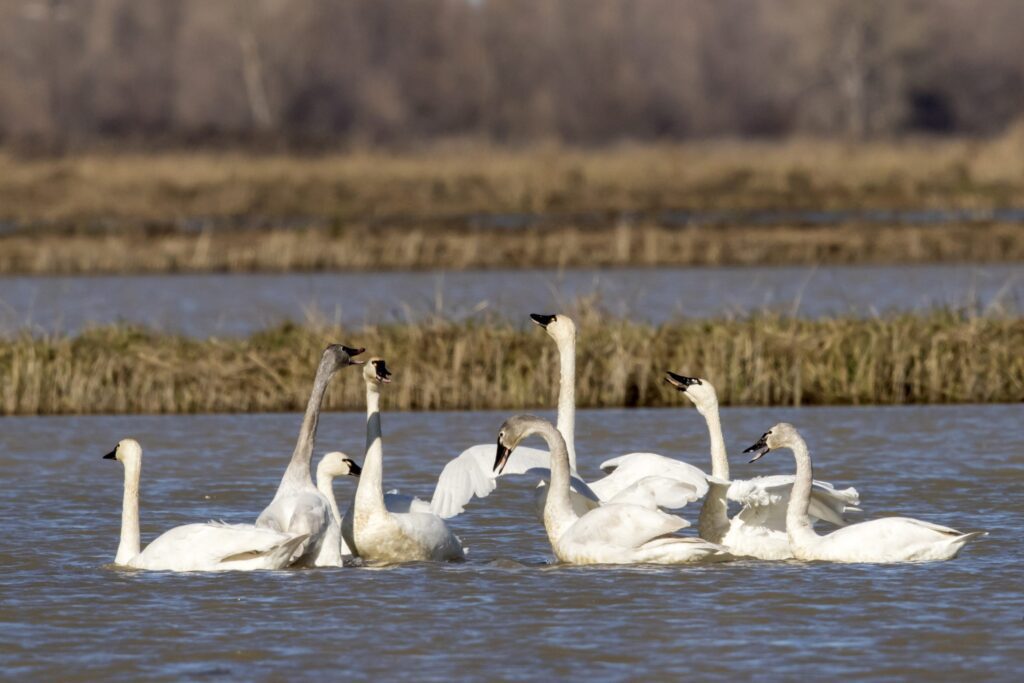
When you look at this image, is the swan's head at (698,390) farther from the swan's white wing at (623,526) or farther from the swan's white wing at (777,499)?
the swan's white wing at (623,526)

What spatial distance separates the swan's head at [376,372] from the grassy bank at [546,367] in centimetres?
643

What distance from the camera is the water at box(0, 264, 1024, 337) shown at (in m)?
25.5

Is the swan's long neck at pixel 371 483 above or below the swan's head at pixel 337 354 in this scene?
below

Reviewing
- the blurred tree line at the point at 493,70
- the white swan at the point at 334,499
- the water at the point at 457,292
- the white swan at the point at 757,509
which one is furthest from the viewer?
the blurred tree line at the point at 493,70

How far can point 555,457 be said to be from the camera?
10258mm

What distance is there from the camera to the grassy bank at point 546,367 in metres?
17.4

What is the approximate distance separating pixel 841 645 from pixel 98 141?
149 ft

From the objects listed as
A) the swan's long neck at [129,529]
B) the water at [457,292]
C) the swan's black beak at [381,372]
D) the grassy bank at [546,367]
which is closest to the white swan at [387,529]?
the swan's black beak at [381,372]

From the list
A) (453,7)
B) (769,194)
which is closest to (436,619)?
(769,194)

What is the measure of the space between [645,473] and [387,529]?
55.6 inches

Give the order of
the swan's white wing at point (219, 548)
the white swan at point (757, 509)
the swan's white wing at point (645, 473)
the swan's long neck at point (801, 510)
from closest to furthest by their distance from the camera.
→ the swan's white wing at point (219, 548)
the swan's long neck at point (801, 510)
the white swan at point (757, 509)
the swan's white wing at point (645, 473)

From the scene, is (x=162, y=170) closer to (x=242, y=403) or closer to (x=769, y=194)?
(x=769, y=194)

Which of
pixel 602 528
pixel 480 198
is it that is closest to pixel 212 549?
pixel 602 528

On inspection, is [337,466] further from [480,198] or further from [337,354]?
[480,198]
